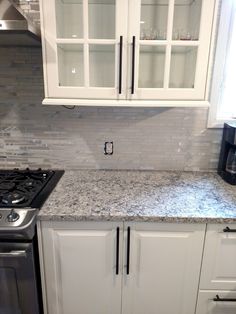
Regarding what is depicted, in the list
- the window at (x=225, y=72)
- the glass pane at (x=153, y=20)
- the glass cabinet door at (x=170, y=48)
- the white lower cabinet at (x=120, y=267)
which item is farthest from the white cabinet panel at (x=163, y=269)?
the glass pane at (x=153, y=20)

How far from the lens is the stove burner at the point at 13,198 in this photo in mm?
1278

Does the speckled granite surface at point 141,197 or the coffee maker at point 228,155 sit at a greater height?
the coffee maker at point 228,155

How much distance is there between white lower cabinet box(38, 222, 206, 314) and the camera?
126cm

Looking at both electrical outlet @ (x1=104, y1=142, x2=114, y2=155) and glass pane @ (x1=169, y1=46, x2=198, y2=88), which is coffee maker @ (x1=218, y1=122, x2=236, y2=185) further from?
electrical outlet @ (x1=104, y1=142, x2=114, y2=155)

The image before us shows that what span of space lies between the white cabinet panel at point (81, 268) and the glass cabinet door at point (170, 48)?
74 cm

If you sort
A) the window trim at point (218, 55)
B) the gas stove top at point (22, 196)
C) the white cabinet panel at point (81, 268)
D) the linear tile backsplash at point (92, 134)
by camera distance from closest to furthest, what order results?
the gas stove top at point (22, 196) → the white cabinet panel at point (81, 268) → the window trim at point (218, 55) → the linear tile backsplash at point (92, 134)

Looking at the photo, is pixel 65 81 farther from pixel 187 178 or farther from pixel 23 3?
pixel 187 178

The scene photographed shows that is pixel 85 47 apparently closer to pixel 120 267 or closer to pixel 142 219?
pixel 142 219

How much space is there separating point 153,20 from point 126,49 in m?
0.21

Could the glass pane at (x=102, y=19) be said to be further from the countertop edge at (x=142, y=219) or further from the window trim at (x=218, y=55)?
the countertop edge at (x=142, y=219)

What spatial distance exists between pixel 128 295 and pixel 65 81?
1185 millimetres

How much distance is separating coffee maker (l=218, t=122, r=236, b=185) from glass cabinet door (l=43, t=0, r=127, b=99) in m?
0.70

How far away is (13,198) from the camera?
4.26 feet

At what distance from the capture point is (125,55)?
1276mm
